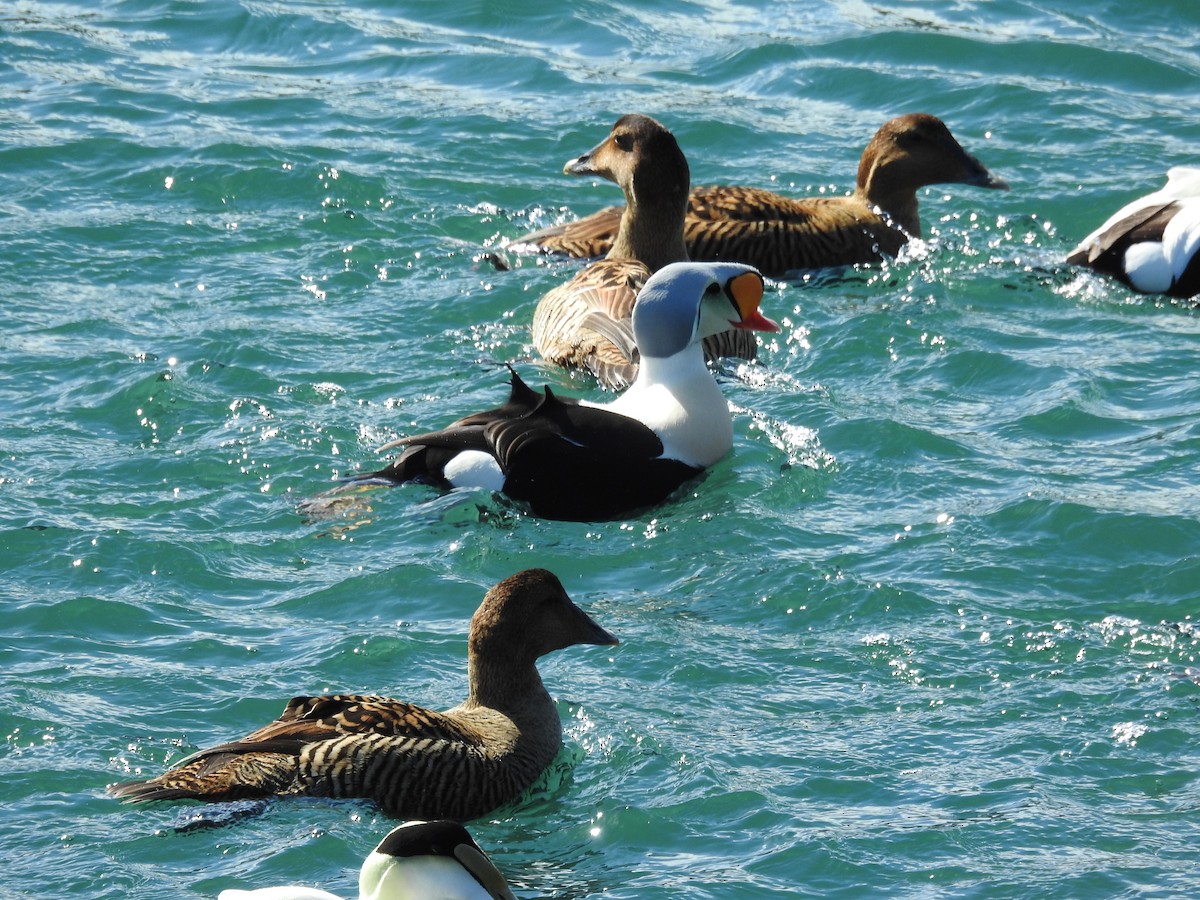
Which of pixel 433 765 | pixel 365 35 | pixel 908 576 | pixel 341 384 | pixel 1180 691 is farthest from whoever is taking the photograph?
pixel 365 35

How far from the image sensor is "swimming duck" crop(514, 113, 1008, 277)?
10.6 metres

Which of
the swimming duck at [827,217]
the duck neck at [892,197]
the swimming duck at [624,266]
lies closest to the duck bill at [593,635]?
the swimming duck at [624,266]

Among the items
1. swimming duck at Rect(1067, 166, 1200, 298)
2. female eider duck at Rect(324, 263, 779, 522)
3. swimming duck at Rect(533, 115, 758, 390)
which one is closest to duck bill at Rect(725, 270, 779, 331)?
female eider duck at Rect(324, 263, 779, 522)

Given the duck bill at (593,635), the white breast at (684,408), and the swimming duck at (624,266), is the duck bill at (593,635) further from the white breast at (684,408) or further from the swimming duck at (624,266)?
the swimming duck at (624,266)

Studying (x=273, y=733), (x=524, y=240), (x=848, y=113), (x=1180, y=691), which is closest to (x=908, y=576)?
(x=1180, y=691)

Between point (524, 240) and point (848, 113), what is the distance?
3.14 metres

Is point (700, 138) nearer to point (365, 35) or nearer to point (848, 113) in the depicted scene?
point (848, 113)

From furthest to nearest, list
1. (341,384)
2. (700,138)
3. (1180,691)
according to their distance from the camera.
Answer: (700,138) → (341,384) → (1180,691)

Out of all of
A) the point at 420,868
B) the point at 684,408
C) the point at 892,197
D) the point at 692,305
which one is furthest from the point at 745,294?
the point at 420,868

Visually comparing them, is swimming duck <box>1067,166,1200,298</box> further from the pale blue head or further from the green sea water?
the pale blue head

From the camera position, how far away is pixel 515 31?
47.4 ft

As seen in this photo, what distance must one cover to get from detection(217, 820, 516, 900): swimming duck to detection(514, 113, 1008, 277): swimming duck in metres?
6.25

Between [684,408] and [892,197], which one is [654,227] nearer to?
[892,197]

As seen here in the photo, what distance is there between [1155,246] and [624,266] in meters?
2.75
